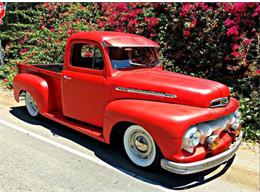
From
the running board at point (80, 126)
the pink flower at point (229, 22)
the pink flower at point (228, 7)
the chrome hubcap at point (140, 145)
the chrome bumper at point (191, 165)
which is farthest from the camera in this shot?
the pink flower at point (228, 7)

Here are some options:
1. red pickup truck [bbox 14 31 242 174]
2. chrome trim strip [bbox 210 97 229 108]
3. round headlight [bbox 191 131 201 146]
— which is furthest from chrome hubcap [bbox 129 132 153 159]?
chrome trim strip [bbox 210 97 229 108]

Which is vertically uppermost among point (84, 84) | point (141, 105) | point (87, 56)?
point (87, 56)

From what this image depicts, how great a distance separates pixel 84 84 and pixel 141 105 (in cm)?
123

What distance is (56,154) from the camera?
4.78m

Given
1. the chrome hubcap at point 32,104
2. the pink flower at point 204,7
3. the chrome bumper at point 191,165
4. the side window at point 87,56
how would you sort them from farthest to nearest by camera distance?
the pink flower at point 204,7 → the chrome hubcap at point 32,104 → the side window at point 87,56 → the chrome bumper at point 191,165

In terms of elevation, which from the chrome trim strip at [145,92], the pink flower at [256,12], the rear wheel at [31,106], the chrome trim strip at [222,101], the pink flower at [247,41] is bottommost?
the rear wheel at [31,106]

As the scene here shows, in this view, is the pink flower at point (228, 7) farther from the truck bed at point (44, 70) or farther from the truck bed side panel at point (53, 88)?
the truck bed side panel at point (53, 88)

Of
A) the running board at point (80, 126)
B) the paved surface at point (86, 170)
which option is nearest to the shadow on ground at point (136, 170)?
the paved surface at point (86, 170)

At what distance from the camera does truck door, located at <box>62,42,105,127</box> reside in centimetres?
479

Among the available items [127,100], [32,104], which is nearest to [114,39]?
[127,100]

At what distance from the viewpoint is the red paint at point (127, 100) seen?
377 cm

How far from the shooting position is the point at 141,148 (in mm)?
4270

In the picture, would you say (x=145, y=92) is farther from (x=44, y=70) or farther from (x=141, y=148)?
(x=44, y=70)

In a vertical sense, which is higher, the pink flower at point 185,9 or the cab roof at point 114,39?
the pink flower at point 185,9
